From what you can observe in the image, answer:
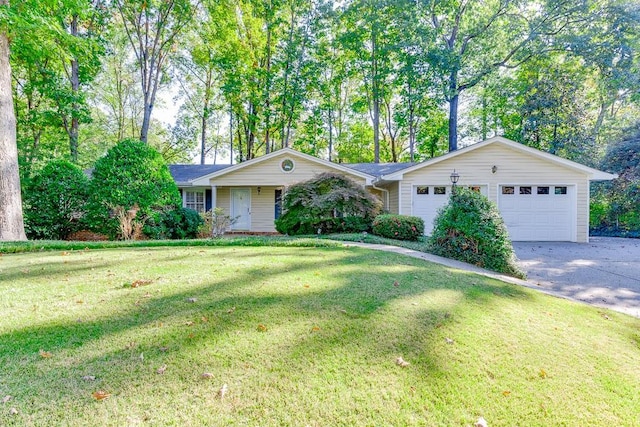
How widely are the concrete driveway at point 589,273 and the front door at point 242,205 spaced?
11.6 metres

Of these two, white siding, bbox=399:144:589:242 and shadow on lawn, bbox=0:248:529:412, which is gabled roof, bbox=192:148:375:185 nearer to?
white siding, bbox=399:144:589:242

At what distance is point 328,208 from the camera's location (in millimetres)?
10898

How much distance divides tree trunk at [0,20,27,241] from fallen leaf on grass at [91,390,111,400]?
9251 mm

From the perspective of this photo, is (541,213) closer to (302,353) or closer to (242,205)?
(242,205)

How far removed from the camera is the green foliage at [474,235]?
6886 mm

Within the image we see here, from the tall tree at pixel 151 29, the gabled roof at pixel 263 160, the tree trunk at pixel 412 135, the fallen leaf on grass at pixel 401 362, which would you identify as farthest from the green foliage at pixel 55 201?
the tree trunk at pixel 412 135

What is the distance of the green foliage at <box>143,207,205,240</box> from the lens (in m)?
10.4

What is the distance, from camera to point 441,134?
24203 mm

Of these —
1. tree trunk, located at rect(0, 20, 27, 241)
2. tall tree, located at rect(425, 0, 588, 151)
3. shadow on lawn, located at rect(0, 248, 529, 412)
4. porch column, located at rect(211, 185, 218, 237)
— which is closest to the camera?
shadow on lawn, located at rect(0, 248, 529, 412)

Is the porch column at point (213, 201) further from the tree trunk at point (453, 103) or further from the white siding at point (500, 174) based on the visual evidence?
the tree trunk at point (453, 103)

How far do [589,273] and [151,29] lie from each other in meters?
23.7

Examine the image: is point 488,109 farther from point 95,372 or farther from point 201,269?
point 95,372

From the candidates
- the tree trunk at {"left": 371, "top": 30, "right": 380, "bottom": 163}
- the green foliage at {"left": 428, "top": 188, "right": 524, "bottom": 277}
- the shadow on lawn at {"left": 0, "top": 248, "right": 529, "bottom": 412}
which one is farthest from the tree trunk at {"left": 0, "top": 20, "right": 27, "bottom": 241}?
the tree trunk at {"left": 371, "top": 30, "right": 380, "bottom": 163}

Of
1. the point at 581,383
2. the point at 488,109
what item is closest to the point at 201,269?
the point at 581,383
